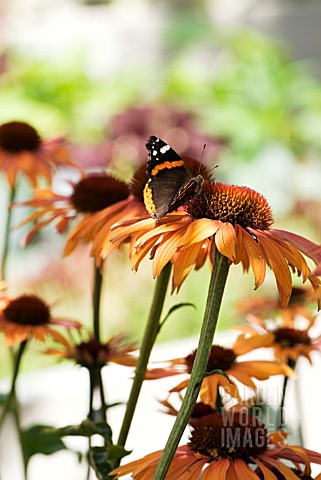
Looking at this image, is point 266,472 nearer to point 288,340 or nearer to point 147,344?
point 147,344

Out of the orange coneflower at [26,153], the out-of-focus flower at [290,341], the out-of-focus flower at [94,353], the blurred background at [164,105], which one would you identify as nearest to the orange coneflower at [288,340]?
the out-of-focus flower at [290,341]

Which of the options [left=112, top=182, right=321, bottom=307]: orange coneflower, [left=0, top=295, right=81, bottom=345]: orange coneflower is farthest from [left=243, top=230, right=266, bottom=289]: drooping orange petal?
[left=0, top=295, right=81, bottom=345]: orange coneflower

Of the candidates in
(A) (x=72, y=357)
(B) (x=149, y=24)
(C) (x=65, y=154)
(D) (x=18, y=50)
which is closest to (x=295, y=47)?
(B) (x=149, y=24)

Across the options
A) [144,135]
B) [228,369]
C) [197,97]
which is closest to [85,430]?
[228,369]

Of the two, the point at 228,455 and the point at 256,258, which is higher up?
the point at 256,258

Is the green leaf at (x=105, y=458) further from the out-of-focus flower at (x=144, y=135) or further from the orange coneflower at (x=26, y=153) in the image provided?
the out-of-focus flower at (x=144, y=135)
